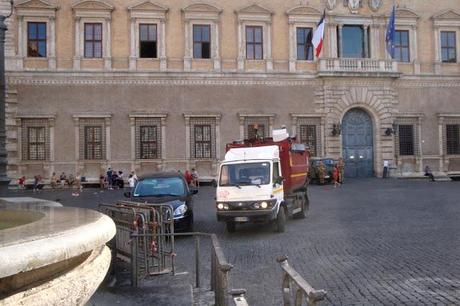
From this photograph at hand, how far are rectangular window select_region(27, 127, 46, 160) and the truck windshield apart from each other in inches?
792

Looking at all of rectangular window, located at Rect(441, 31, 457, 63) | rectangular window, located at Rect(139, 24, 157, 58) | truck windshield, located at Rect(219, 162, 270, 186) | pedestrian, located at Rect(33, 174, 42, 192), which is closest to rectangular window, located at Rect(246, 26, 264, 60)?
rectangular window, located at Rect(139, 24, 157, 58)

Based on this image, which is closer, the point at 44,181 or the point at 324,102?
the point at 44,181

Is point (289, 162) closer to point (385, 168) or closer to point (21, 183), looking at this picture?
point (21, 183)

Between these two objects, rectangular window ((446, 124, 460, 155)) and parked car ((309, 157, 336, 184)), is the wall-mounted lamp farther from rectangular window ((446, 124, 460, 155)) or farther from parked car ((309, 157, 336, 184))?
rectangular window ((446, 124, 460, 155))

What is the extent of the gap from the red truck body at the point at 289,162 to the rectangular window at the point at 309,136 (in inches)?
637

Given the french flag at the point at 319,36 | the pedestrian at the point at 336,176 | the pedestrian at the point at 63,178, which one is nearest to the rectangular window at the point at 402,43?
the french flag at the point at 319,36

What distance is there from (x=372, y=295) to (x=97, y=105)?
88.9 ft

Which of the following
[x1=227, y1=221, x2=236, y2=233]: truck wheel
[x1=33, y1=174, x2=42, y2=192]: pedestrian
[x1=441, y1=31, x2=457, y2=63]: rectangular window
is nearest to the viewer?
[x1=227, y1=221, x2=236, y2=233]: truck wheel

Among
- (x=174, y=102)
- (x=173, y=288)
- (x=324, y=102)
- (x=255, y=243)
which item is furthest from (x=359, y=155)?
(x=173, y=288)

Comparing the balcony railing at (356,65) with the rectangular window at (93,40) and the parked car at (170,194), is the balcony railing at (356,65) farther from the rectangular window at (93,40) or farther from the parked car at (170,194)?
the parked car at (170,194)

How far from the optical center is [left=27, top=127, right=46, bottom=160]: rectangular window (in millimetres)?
31500

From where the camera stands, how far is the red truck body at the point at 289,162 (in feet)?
53.7

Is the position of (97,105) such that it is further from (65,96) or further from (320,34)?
(320,34)

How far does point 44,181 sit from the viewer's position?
3100cm
